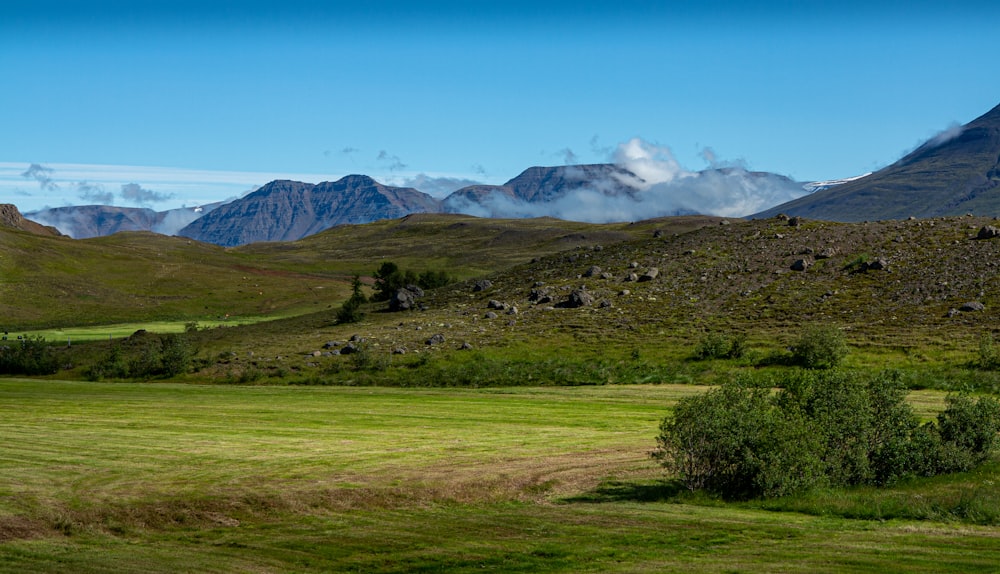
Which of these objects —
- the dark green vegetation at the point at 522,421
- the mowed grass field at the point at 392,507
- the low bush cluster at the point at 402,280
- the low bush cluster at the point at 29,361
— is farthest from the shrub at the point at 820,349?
the low bush cluster at the point at 402,280

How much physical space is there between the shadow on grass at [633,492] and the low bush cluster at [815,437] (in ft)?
1.87

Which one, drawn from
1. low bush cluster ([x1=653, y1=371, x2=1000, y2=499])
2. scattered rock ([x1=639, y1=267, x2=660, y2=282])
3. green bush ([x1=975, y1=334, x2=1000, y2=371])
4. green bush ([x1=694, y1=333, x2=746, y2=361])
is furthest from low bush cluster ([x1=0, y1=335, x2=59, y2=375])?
green bush ([x1=975, y1=334, x2=1000, y2=371])

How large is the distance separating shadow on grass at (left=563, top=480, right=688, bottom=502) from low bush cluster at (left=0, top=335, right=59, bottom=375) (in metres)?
64.5

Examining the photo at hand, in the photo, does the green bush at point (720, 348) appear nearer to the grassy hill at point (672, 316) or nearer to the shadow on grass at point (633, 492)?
the grassy hill at point (672, 316)

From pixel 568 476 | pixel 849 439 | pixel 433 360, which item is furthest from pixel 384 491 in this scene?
pixel 433 360

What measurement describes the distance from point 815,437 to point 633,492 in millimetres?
5946

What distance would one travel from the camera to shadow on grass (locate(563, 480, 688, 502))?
2886 cm

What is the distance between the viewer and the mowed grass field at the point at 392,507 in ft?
70.9

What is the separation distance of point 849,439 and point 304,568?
723 inches

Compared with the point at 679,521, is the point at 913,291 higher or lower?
higher

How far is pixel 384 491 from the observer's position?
96.0ft

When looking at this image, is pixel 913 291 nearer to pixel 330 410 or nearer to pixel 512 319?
pixel 512 319

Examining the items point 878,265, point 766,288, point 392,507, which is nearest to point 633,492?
point 392,507

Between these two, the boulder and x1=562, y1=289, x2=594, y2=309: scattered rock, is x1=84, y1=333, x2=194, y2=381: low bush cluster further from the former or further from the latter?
x1=562, y1=289, x2=594, y2=309: scattered rock
